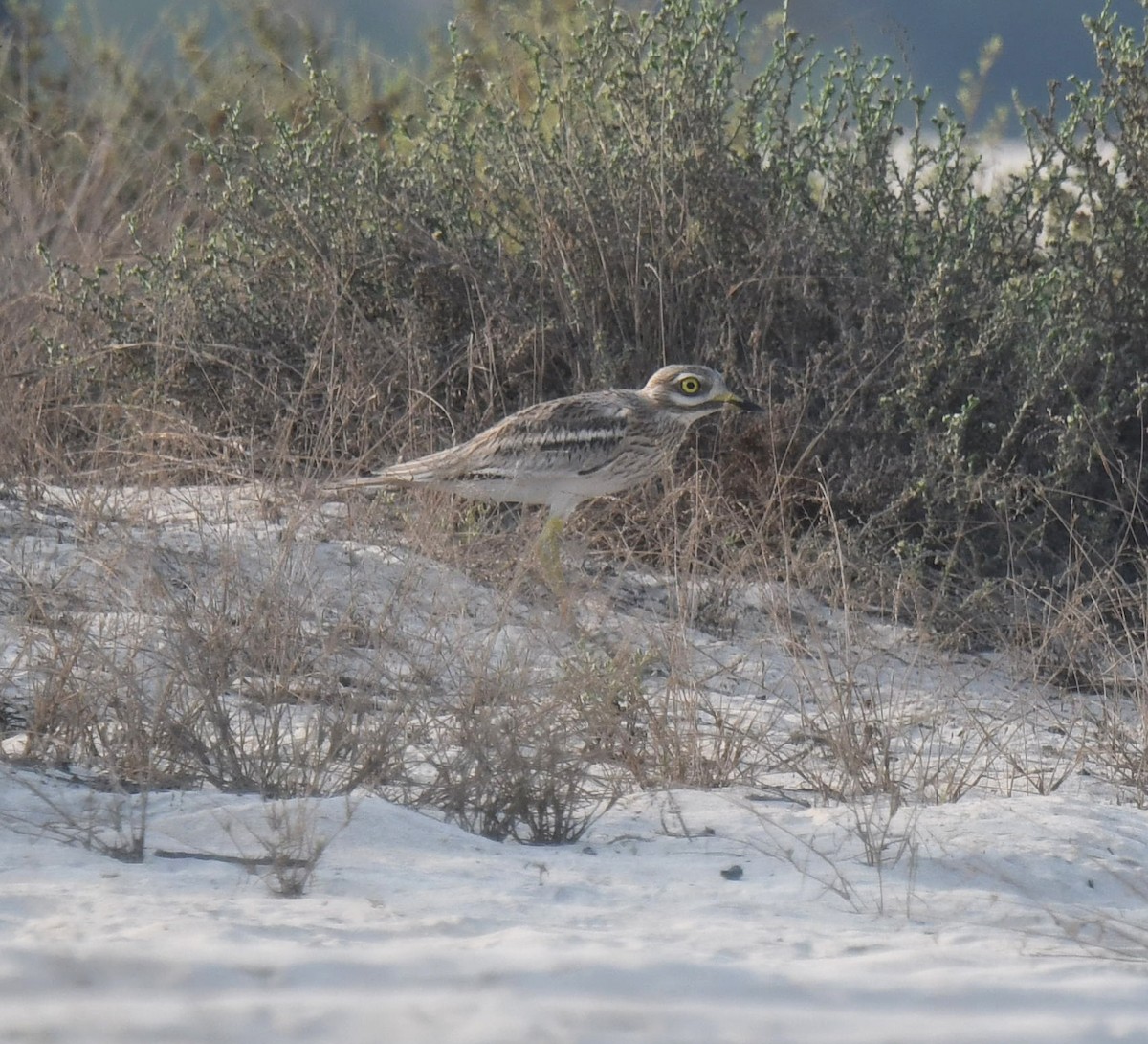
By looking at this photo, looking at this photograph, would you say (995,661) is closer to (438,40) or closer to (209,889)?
(209,889)

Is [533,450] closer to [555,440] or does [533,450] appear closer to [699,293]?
[555,440]

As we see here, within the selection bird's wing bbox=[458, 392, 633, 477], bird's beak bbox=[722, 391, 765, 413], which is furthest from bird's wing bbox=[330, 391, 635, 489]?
bird's beak bbox=[722, 391, 765, 413]

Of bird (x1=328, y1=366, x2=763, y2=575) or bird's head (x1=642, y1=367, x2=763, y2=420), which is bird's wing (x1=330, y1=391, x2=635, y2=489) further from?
bird's head (x1=642, y1=367, x2=763, y2=420)

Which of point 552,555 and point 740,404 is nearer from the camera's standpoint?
point 552,555

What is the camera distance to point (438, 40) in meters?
9.49

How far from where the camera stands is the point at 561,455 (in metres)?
5.21

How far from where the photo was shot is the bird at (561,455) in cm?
521

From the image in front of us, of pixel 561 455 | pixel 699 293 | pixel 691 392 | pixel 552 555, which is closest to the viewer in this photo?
pixel 552 555

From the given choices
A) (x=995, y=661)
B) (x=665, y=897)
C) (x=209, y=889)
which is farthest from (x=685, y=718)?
(x=995, y=661)

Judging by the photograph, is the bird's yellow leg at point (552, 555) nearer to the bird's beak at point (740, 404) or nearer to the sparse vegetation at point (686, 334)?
the sparse vegetation at point (686, 334)

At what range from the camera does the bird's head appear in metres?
5.46

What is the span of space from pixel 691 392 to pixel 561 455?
56 cm

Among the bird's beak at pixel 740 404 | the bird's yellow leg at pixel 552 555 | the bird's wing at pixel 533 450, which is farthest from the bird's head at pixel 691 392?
the bird's yellow leg at pixel 552 555

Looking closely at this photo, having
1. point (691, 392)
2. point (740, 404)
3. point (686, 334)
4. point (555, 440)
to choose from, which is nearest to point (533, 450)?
point (555, 440)
